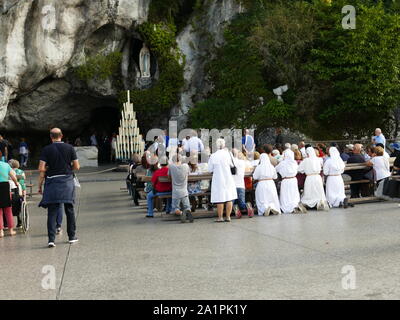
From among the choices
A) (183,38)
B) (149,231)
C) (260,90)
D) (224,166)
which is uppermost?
(183,38)

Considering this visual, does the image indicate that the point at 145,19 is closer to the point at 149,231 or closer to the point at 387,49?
the point at 387,49

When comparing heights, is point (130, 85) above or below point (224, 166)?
above

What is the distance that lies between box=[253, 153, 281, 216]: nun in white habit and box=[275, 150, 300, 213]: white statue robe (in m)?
0.33

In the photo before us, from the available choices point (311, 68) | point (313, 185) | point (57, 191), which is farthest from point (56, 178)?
point (311, 68)

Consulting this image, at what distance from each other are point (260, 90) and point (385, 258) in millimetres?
23434

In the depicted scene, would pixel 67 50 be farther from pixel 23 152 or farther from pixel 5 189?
pixel 5 189

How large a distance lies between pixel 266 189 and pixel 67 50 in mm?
20230

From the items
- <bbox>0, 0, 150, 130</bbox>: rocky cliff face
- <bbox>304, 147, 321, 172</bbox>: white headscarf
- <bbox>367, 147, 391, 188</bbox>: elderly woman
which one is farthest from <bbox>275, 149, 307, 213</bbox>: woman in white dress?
<bbox>0, 0, 150, 130</bbox>: rocky cliff face

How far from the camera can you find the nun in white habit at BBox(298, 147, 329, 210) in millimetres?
14543

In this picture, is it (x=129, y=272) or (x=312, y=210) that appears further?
(x=312, y=210)

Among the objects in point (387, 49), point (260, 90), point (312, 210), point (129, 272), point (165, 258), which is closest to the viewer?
point (129, 272)

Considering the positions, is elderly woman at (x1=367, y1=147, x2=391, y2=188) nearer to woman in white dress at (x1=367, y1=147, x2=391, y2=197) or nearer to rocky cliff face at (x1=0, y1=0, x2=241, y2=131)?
woman in white dress at (x1=367, y1=147, x2=391, y2=197)

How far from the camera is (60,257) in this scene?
939cm

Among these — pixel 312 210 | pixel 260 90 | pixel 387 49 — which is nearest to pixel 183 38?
pixel 260 90
